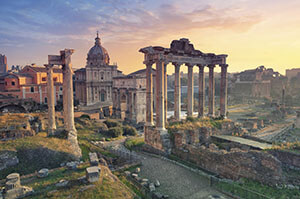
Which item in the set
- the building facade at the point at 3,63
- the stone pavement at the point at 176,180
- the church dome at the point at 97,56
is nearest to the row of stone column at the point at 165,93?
the stone pavement at the point at 176,180

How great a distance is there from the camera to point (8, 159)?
12117mm

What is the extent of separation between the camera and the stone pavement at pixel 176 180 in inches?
421

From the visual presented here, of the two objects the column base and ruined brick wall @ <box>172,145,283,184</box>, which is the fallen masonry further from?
ruined brick wall @ <box>172,145,283,184</box>

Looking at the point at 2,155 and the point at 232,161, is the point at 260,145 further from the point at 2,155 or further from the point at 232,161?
the point at 2,155

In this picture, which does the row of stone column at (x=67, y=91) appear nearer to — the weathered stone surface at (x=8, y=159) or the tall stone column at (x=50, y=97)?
the tall stone column at (x=50, y=97)

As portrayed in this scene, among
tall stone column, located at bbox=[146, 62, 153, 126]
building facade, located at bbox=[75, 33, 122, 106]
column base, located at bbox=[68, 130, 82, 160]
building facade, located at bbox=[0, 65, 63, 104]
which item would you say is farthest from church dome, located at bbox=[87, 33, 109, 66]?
column base, located at bbox=[68, 130, 82, 160]

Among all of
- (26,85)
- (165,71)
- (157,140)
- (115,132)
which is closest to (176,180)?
(157,140)

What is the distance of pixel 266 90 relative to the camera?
85.6 meters

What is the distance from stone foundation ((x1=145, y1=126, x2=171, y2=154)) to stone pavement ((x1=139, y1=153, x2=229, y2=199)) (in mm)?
1189

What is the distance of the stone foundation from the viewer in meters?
16.3

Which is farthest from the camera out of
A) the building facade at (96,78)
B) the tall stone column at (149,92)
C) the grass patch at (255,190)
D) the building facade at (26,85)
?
the building facade at (96,78)

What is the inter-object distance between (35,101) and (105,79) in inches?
714

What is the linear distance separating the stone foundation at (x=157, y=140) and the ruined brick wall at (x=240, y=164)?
2386 mm

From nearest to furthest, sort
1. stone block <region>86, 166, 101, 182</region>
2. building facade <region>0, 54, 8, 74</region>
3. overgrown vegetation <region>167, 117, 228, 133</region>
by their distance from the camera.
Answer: stone block <region>86, 166, 101, 182</region>, overgrown vegetation <region>167, 117, 228, 133</region>, building facade <region>0, 54, 8, 74</region>
